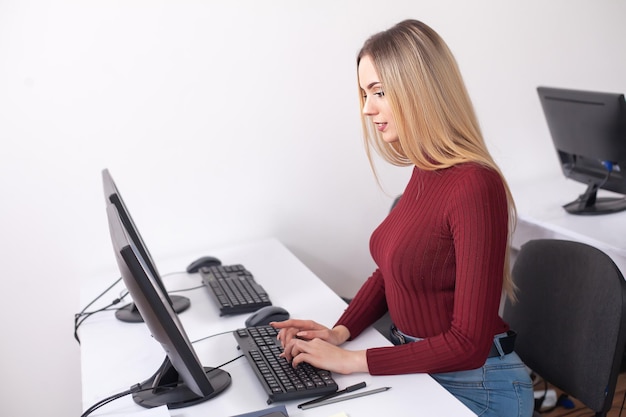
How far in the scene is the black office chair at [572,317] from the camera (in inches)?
62.8

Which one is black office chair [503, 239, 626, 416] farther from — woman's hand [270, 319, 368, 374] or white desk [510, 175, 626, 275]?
woman's hand [270, 319, 368, 374]

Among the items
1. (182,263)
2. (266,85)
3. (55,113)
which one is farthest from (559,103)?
(55,113)

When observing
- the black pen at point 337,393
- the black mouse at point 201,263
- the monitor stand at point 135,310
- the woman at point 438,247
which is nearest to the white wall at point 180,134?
the black mouse at point 201,263

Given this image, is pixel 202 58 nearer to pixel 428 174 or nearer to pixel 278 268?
pixel 278 268

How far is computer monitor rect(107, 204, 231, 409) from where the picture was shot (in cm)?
118

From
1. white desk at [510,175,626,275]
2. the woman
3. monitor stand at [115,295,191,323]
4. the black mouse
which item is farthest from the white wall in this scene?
the woman

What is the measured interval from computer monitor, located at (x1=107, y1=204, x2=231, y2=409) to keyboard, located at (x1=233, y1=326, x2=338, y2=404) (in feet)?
0.27

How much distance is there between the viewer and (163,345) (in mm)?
1323

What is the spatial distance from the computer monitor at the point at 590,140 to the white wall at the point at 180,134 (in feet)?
1.32

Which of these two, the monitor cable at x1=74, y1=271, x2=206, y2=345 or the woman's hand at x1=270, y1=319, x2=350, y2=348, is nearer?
the woman's hand at x1=270, y1=319, x2=350, y2=348

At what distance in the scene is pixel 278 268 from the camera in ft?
7.48

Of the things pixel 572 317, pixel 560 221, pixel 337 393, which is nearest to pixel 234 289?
pixel 337 393

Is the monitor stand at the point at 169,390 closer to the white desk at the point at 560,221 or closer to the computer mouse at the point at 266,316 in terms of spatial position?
the computer mouse at the point at 266,316

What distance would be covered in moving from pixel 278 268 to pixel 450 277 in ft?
2.67
